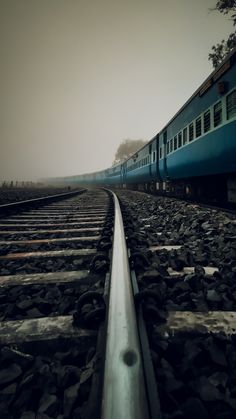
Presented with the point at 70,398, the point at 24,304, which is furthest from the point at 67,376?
the point at 24,304

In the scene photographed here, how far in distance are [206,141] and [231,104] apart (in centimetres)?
129

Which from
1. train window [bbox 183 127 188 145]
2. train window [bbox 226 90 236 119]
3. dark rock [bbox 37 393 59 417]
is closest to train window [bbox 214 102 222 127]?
train window [bbox 226 90 236 119]

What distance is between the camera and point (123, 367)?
0.92 m

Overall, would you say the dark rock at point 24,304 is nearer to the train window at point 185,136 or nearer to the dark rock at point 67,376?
the dark rock at point 67,376

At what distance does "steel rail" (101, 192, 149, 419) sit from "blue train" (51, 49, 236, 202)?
4.48m

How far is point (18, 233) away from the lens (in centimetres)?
421

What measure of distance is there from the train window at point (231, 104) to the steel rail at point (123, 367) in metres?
4.54

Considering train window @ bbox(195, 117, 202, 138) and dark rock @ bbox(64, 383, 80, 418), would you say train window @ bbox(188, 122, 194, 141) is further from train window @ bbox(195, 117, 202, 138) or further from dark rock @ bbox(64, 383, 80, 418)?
dark rock @ bbox(64, 383, 80, 418)

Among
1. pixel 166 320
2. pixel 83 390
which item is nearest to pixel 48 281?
pixel 166 320

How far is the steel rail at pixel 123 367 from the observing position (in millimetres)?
768

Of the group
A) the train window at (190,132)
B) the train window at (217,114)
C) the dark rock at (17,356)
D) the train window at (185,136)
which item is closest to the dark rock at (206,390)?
the dark rock at (17,356)

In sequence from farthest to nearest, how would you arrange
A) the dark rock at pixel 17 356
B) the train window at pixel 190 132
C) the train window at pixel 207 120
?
the train window at pixel 190 132, the train window at pixel 207 120, the dark rock at pixel 17 356

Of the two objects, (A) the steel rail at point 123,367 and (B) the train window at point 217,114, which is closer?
(A) the steel rail at point 123,367

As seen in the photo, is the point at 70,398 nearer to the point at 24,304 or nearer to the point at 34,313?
the point at 34,313
